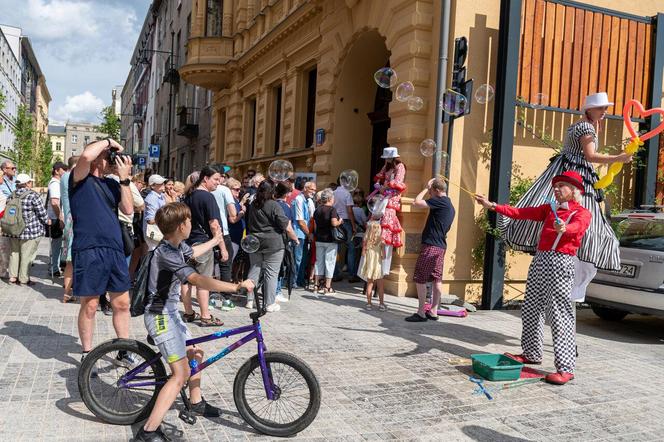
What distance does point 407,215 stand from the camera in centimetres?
921

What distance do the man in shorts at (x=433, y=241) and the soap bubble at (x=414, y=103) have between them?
179cm

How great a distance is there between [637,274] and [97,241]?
607 cm

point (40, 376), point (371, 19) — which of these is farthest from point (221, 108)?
point (40, 376)

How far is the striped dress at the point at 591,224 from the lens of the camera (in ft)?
18.4

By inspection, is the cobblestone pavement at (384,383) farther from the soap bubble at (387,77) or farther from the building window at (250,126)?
the building window at (250,126)

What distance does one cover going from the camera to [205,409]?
391cm

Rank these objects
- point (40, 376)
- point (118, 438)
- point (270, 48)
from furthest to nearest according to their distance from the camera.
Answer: point (270, 48) < point (40, 376) < point (118, 438)

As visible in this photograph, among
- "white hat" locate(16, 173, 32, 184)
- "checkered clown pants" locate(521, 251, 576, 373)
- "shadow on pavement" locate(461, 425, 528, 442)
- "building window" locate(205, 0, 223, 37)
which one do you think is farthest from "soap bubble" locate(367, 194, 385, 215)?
"building window" locate(205, 0, 223, 37)

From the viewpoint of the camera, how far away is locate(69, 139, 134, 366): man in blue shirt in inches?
180

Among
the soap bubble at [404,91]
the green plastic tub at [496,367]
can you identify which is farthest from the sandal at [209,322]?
the soap bubble at [404,91]

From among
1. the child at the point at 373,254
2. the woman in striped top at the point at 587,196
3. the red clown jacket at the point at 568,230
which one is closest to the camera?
the red clown jacket at the point at 568,230

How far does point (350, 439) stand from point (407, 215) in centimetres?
575

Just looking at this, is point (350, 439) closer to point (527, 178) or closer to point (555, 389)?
point (555, 389)

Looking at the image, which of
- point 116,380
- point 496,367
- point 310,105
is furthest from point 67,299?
point 310,105
